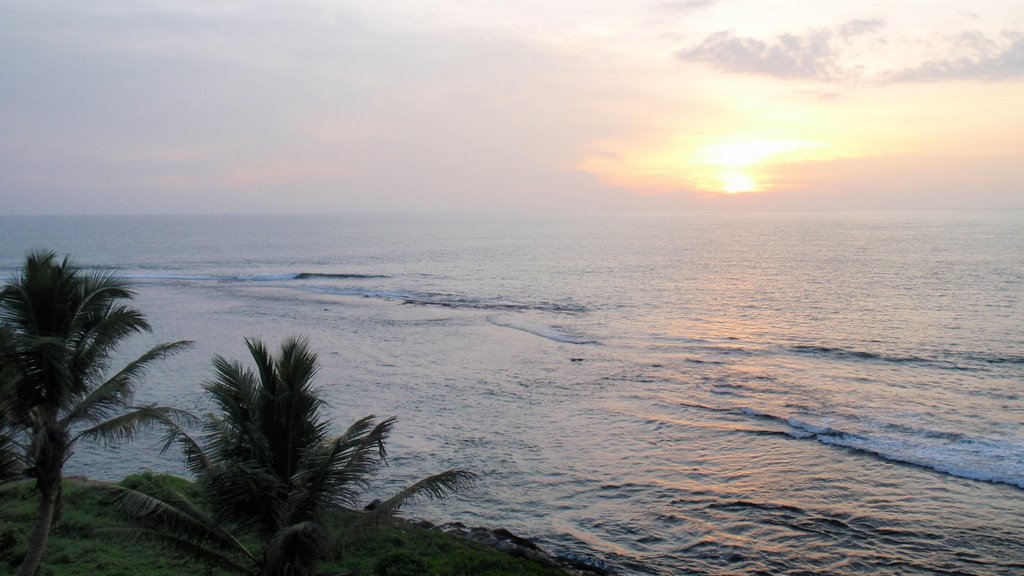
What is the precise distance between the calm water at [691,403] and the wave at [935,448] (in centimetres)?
10

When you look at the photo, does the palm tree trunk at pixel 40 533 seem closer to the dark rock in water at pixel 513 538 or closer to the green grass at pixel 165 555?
the green grass at pixel 165 555

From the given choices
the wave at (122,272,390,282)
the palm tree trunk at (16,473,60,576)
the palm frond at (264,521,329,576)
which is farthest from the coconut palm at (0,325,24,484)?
the wave at (122,272,390,282)

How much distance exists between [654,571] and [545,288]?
5775 cm

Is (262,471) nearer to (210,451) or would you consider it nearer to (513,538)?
(210,451)

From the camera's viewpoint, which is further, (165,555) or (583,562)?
(583,562)

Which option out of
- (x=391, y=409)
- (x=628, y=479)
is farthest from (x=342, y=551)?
(x=391, y=409)

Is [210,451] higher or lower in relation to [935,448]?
higher

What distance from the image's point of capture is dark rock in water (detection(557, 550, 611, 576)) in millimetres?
16938

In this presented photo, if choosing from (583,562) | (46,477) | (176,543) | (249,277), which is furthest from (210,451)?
(249,277)

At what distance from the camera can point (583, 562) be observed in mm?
17328

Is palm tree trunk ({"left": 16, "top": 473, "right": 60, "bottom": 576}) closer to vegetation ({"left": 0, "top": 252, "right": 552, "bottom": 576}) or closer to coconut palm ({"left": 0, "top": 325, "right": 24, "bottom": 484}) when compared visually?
vegetation ({"left": 0, "top": 252, "right": 552, "bottom": 576})

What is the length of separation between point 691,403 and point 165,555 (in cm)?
2136

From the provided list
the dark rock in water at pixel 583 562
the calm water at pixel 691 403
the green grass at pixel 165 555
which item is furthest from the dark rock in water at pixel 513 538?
the green grass at pixel 165 555

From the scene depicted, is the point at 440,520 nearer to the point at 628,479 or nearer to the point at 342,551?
the point at 342,551
